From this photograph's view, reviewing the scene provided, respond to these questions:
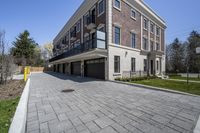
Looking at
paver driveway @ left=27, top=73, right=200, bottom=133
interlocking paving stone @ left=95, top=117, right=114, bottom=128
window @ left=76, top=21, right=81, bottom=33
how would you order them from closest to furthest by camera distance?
paver driveway @ left=27, top=73, right=200, bottom=133 < interlocking paving stone @ left=95, top=117, right=114, bottom=128 < window @ left=76, top=21, right=81, bottom=33

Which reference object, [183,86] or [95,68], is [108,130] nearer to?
[183,86]

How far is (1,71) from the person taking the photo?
10.7m

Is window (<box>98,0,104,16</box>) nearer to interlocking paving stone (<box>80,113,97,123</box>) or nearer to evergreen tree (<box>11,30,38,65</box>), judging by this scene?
interlocking paving stone (<box>80,113,97,123</box>)

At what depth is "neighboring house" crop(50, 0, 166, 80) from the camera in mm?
13445

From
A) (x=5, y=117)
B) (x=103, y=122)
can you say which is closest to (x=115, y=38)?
(x=103, y=122)

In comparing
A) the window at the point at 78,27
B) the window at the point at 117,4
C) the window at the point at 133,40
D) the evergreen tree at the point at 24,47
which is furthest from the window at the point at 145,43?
the evergreen tree at the point at 24,47

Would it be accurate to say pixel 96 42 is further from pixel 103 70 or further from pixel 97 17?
pixel 97 17

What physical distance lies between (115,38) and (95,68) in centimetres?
454

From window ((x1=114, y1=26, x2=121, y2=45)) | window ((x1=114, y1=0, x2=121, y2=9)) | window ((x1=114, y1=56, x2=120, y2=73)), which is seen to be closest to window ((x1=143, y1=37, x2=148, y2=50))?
window ((x1=114, y1=26, x2=121, y2=45))

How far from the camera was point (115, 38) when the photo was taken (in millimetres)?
14398

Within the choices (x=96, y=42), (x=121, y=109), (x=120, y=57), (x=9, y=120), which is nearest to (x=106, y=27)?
(x=96, y=42)

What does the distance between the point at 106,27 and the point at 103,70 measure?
15.7 ft

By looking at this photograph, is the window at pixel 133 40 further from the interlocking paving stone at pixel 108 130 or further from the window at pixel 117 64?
the interlocking paving stone at pixel 108 130

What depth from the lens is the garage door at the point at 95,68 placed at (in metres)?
14.5
